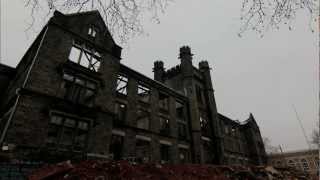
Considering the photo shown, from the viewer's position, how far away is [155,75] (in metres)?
33.5

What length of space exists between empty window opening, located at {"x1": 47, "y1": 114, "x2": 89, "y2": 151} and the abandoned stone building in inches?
2.4

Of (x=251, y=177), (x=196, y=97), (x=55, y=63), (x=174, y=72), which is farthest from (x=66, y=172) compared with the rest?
(x=174, y=72)

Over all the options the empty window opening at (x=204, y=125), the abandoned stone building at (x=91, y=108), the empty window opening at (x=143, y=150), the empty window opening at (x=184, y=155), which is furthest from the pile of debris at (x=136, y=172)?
the empty window opening at (x=204, y=125)

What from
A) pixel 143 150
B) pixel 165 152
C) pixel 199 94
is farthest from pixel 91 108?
pixel 199 94

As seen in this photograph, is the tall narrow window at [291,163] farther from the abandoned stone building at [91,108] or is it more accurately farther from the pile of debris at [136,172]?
the pile of debris at [136,172]

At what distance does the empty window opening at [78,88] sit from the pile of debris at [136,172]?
23.7 feet

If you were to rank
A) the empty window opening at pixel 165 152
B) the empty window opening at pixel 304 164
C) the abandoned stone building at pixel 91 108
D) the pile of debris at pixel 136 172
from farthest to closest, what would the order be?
the empty window opening at pixel 304 164 < the empty window opening at pixel 165 152 < the abandoned stone building at pixel 91 108 < the pile of debris at pixel 136 172

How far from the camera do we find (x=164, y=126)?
23219 mm

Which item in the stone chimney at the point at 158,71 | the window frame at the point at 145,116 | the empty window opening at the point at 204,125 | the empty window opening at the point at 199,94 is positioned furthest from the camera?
the stone chimney at the point at 158,71

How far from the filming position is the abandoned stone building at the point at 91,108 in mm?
11883

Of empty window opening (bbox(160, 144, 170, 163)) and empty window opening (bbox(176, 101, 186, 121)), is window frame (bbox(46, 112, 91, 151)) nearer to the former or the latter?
empty window opening (bbox(160, 144, 170, 163))

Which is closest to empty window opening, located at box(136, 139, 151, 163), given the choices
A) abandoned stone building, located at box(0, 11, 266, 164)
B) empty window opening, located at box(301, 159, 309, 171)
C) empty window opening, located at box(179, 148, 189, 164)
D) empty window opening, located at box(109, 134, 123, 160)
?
abandoned stone building, located at box(0, 11, 266, 164)

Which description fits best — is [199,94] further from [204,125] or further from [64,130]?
[64,130]

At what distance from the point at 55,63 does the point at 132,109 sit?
821 cm
